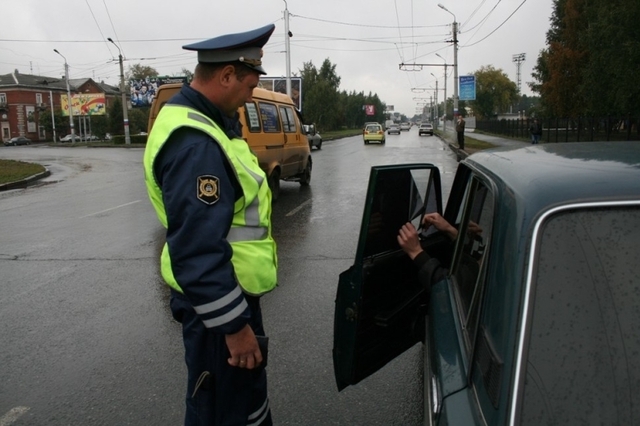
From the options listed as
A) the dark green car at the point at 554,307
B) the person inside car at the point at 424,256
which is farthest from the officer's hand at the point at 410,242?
the dark green car at the point at 554,307

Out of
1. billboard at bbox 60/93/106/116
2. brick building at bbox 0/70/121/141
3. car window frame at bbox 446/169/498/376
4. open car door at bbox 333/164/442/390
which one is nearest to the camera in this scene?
car window frame at bbox 446/169/498/376

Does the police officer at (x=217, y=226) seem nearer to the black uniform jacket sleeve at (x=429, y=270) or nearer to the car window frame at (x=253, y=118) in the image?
the black uniform jacket sleeve at (x=429, y=270)

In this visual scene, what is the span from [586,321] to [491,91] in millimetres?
113052

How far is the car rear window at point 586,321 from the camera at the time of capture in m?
1.40

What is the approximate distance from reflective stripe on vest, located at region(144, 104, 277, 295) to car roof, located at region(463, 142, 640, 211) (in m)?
0.85

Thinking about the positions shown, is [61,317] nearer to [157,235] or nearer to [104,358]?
[104,358]

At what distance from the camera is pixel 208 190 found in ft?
6.13

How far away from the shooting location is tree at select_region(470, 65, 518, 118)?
354 feet

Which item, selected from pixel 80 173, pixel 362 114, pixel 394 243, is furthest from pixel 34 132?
pixel 394 243

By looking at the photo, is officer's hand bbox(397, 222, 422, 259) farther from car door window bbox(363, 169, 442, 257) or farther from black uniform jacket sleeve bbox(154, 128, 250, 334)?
black uniform jacket sleeve bbox(154, 128, 250, 334)

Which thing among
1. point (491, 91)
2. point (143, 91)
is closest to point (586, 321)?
point (143, 91)

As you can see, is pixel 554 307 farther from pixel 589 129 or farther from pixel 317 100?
pixel 317 100

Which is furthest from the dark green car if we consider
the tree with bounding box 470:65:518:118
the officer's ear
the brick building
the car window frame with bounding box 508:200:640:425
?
the tree with bounding box 470:65:518:118

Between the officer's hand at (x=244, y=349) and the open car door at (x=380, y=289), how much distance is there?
64cm
